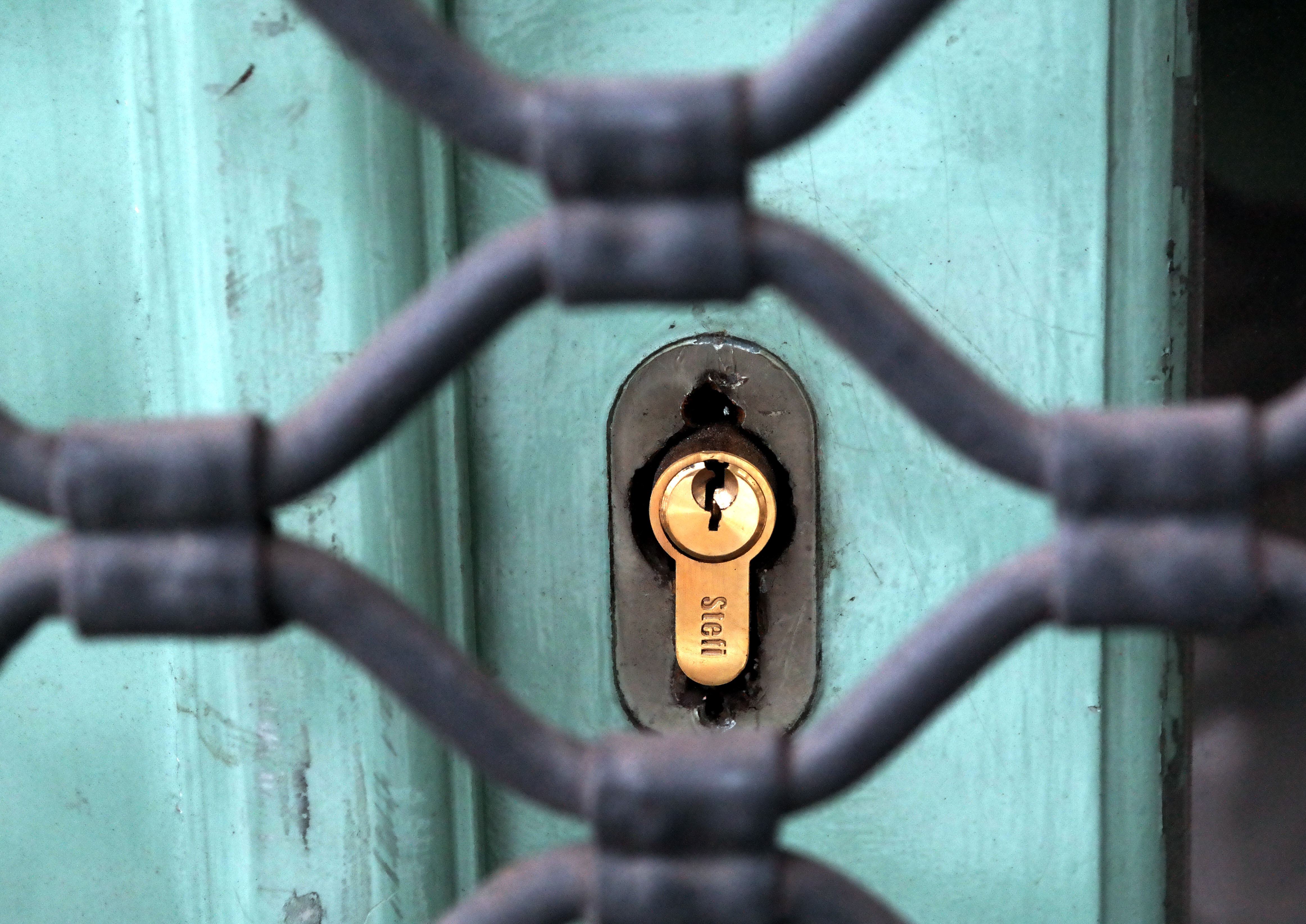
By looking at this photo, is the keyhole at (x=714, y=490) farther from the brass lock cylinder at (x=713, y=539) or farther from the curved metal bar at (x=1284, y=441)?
the curved metal bar at (x=1284, y=441)

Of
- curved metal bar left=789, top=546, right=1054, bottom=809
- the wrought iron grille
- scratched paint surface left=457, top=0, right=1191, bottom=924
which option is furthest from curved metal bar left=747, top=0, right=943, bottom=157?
scratched paint surface left=457, top=0, right=1191, bottom=924

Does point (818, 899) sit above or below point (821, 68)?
below

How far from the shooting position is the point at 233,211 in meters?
0.59


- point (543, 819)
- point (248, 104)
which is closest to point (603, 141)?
point (248, 104)

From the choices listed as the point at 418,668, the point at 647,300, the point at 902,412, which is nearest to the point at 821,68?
the point at 647,300

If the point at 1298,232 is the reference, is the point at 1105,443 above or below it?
below

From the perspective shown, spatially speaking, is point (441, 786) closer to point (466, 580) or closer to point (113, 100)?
point (466, 580)

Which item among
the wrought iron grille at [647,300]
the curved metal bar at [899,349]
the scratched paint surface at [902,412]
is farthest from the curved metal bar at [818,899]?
the scratched paint surface at [902,412]

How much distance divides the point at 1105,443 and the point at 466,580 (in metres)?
0.41

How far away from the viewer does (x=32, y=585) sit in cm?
32

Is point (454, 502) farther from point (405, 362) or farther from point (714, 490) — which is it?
point (405, 362)

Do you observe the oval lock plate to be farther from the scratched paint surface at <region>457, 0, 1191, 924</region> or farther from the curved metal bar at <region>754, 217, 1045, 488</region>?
the curved metal bar at <region>754, 217, 1045, 488</region>

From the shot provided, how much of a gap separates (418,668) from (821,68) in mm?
167

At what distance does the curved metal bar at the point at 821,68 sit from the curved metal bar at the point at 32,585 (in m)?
0.19
